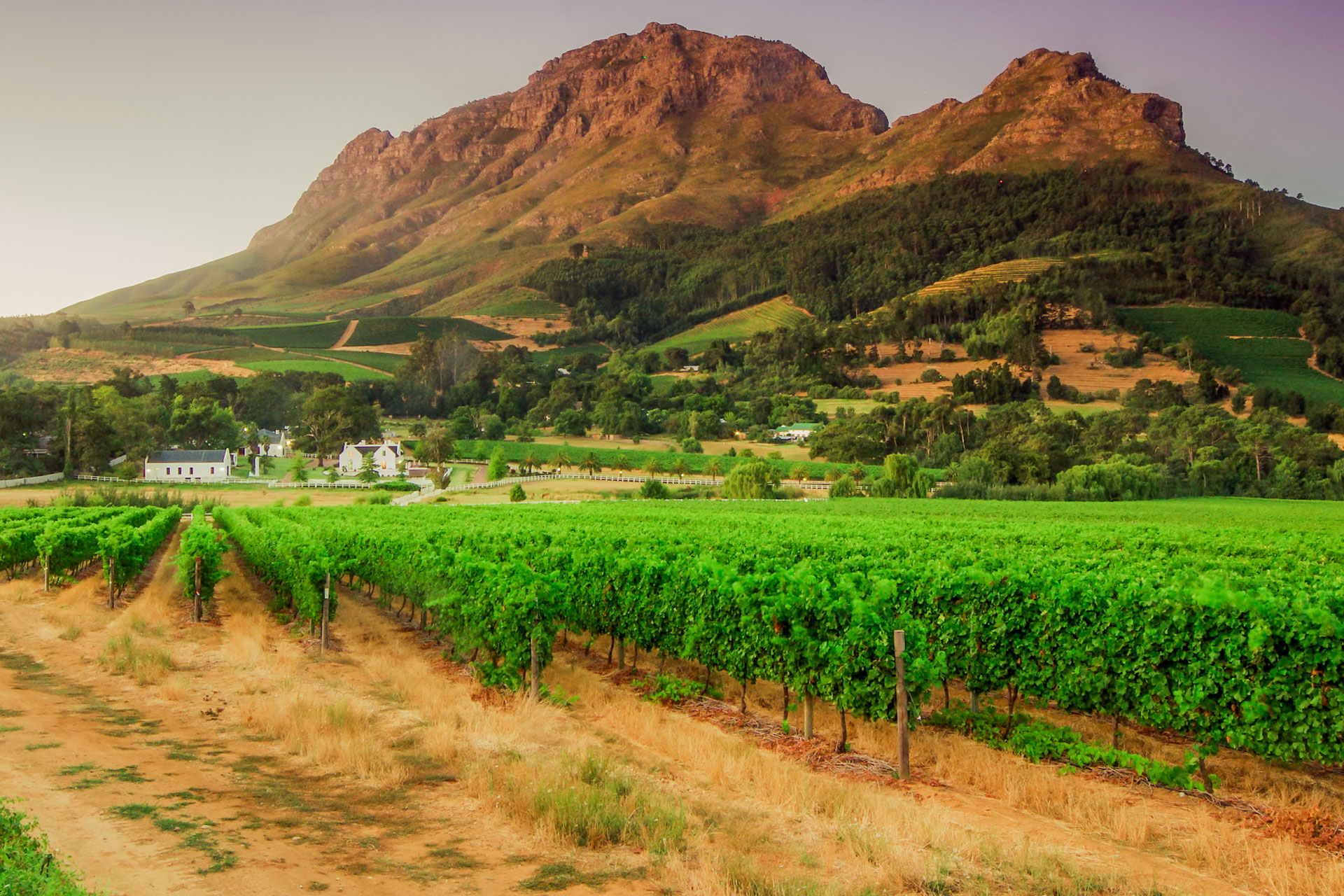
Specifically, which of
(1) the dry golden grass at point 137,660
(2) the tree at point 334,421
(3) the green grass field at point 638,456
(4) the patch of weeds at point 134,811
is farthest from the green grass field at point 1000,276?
(4) the patch of weeds at point 134,811

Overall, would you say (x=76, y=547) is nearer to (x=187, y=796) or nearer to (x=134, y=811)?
(x=187, y=796)

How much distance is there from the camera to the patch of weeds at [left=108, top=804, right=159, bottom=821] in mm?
9023

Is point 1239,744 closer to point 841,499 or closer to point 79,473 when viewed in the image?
point 841,499

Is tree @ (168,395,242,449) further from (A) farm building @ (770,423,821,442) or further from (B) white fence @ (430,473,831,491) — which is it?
(A) farm building @ (770,423,821,442)

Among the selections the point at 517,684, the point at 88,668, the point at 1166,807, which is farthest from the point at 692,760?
the point at 88,668

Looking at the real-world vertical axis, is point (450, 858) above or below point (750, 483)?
below

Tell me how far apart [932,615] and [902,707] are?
2591mm

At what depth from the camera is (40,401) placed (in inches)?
3836

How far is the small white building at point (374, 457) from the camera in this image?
330ft

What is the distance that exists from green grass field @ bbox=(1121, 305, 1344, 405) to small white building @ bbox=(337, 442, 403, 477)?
129m

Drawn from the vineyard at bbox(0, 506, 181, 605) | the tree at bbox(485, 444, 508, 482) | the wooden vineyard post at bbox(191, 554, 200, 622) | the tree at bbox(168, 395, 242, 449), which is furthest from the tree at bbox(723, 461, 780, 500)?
the tree at bbox(168, 395, 242, 449)

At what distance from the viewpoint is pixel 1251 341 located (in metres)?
147

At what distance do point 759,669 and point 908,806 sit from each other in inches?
141

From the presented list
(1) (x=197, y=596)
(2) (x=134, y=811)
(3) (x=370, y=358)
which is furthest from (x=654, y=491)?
(3) (x=370, y=358)
